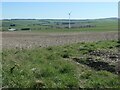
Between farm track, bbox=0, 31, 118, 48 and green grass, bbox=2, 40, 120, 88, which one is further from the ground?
green grass, bbox=2, 40, 120, 88

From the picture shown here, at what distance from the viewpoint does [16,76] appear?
1377 cm

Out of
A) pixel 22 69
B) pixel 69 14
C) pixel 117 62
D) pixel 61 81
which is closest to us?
pixel 61 81

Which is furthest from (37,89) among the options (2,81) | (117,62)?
(117,62)

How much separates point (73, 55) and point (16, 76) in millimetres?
7404

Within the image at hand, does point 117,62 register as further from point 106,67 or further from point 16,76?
point 16,76

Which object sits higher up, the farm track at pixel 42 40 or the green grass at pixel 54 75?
the green grass at pixel 54 75

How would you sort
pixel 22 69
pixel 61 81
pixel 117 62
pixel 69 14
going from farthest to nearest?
pixel 69 14
pixel 117 62
pixel 22 69
pixel 61 81

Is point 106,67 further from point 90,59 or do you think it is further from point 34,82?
point 34,82

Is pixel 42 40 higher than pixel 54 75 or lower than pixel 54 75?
lower

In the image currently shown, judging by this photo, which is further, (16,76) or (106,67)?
(106,67)

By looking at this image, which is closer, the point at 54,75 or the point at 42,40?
the point at 54,75

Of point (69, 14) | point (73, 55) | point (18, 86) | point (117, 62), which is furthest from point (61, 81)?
point (69, 14)

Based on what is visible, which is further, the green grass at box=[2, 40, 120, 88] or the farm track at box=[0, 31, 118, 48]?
the farm track at box=[0, 31, 118, 48]

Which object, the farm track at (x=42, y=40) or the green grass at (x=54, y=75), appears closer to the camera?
the green grass at (x=54, y=75)
